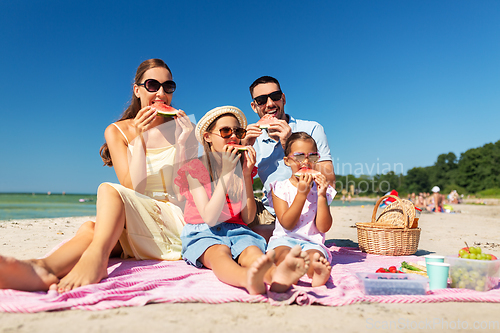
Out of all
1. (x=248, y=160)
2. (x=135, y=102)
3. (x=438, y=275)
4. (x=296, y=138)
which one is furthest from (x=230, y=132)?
(x=438, y=275)

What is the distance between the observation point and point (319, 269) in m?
2.62

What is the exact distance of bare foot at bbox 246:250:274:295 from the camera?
213 cm

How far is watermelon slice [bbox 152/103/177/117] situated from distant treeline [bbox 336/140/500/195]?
3919cm

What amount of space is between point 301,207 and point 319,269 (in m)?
0.73

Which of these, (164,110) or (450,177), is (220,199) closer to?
(164,110)

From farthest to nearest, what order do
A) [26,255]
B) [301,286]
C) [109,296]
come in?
[26,255], [301,286], [109,296]

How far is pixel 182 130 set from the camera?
3.80m

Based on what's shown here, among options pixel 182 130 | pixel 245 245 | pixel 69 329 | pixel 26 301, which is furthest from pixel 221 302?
pixel 182 130

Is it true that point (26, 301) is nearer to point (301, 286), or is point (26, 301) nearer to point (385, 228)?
point (301, 286)

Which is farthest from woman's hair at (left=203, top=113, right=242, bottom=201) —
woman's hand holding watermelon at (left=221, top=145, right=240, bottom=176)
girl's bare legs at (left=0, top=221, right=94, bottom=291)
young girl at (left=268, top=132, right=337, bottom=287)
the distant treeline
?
the distant treeline

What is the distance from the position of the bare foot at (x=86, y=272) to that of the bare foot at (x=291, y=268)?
4.68ft

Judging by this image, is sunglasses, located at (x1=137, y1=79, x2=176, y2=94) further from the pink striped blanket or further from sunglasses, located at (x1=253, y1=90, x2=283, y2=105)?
the pink striped blanket

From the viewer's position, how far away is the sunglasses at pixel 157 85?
386 centimetres

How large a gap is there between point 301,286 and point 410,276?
933mm
